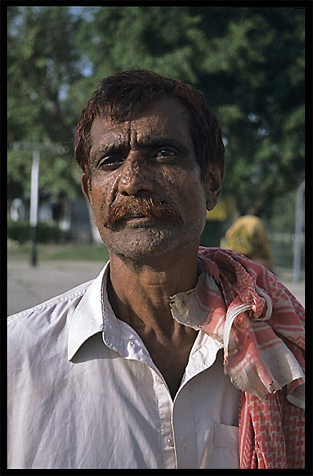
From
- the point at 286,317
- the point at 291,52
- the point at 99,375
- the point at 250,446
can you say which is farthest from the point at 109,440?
the point at 291,52

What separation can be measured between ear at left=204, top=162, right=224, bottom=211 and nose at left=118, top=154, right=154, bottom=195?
237 mm

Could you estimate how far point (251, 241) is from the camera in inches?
148

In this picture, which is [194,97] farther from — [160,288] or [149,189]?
[160,288]

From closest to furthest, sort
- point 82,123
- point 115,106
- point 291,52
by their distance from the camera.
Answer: point 115,106 → point 82,123 → point 291,52

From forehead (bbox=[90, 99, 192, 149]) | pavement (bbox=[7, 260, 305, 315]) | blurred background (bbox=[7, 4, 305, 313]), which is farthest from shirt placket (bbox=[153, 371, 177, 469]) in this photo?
pavement (bbox=[7, 260, 305, 315])

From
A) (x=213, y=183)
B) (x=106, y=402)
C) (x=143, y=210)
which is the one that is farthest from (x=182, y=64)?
(x=106, y=402)

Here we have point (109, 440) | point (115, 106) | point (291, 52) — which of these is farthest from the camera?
point (291, 52)

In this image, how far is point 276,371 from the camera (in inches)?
53.3

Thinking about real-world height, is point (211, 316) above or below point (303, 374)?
above

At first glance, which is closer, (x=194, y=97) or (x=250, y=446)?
(x=250, y=446)

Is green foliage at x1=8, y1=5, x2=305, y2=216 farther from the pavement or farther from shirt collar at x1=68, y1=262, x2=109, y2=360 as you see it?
the pavement

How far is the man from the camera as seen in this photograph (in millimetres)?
1304

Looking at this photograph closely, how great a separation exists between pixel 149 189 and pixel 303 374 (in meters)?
0.64

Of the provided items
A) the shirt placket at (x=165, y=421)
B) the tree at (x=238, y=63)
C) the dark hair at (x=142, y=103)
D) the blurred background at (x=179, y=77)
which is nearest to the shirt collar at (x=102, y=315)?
the shirt placket at (x=165, y=421)
